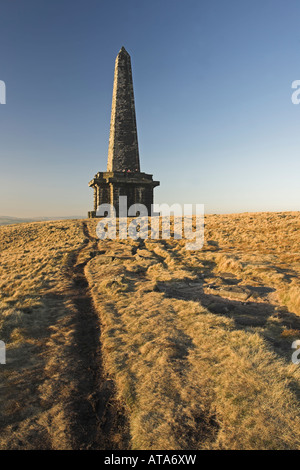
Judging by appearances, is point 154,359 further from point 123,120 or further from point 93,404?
point 123,120

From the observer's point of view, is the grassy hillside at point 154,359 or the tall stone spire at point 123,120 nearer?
the grassy hillside at point 154,359

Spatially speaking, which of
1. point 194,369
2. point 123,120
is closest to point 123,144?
point 123,120

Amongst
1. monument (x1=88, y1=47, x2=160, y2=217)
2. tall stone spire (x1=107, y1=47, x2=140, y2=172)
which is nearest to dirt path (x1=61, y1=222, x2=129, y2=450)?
monument (x1=88, y1=47, x2=160, y2=217)

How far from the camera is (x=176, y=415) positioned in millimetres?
4484

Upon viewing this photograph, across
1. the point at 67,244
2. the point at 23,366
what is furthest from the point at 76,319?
the point at 67,244

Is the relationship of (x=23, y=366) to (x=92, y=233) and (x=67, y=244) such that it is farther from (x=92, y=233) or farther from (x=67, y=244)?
(x=92, y=233)

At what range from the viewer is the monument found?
34.6 meters

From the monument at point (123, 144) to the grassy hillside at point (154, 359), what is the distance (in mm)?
22379

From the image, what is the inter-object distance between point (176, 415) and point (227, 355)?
219 centimetres

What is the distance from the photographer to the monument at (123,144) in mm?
34625

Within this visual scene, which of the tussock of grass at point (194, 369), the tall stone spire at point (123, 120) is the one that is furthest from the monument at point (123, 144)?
the tussock of grass at point (194, 369)

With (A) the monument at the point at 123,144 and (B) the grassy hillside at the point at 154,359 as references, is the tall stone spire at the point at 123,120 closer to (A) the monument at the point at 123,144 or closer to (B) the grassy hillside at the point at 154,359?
(A) the monument at the point at 123,144

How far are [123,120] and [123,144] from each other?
3295mm

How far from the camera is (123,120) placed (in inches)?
1368
